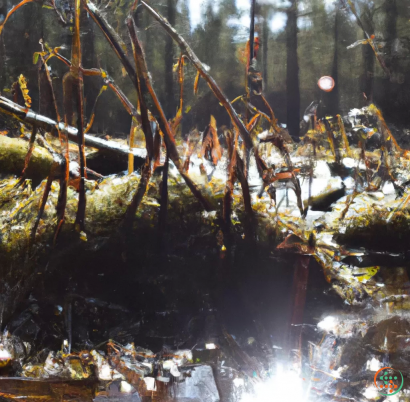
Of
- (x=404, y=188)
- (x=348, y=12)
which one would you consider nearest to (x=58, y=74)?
(x=348, y=12)

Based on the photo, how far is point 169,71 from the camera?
1231mm

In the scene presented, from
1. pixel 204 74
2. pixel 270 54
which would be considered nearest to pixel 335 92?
pixel 270 54

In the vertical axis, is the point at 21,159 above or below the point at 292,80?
below

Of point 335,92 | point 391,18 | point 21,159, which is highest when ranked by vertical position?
point 391,18

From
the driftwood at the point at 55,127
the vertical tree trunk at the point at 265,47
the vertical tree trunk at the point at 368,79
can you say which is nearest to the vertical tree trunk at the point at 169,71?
the driftwood at the point at 55,127

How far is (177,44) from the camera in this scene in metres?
1.23

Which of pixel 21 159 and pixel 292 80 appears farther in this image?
pixel 21 159

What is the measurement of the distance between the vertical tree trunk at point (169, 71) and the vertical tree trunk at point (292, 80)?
1.38 ft

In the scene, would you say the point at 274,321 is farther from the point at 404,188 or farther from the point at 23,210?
the point at 23,210

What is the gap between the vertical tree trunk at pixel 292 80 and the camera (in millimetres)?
1221

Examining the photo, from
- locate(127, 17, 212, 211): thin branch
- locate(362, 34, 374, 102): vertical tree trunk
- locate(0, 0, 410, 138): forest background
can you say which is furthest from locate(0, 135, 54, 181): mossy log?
locate(362, 34, 374, 102): vertical tree trunk

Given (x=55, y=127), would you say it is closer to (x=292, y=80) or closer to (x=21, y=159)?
(x=21, y=159)

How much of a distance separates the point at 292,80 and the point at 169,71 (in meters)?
0.45

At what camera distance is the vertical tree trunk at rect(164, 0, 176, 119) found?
123cm
